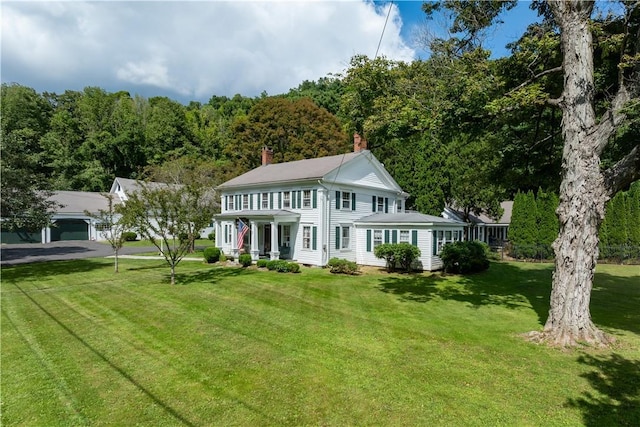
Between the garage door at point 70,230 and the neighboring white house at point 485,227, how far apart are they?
37.1m

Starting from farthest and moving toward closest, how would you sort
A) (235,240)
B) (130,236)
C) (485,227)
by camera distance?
(485,227)
(130,236)
(235,240)

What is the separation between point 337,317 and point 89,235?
37.1 metres

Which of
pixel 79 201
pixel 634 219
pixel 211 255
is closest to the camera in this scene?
pixel 211 255

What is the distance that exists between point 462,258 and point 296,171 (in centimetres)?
1144

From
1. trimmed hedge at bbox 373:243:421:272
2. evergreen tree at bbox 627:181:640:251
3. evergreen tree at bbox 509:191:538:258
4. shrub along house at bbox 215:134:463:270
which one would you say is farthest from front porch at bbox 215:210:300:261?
evergreen tree at bbox 627:181:640:251

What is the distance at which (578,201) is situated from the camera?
24.7 feet

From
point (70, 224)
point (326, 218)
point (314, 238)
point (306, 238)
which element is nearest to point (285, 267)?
point (314, 238)

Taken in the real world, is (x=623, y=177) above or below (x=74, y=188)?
below

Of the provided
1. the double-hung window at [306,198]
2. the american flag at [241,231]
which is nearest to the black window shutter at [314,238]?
the double-hung window at [306,198]

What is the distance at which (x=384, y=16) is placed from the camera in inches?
394

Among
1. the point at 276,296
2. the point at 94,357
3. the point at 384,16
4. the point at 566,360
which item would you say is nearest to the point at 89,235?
the point at 276,296

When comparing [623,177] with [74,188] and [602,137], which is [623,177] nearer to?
[602,137]

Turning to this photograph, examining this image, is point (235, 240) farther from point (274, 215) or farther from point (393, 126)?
point (393, 126)

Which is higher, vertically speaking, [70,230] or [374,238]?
[70,230]
